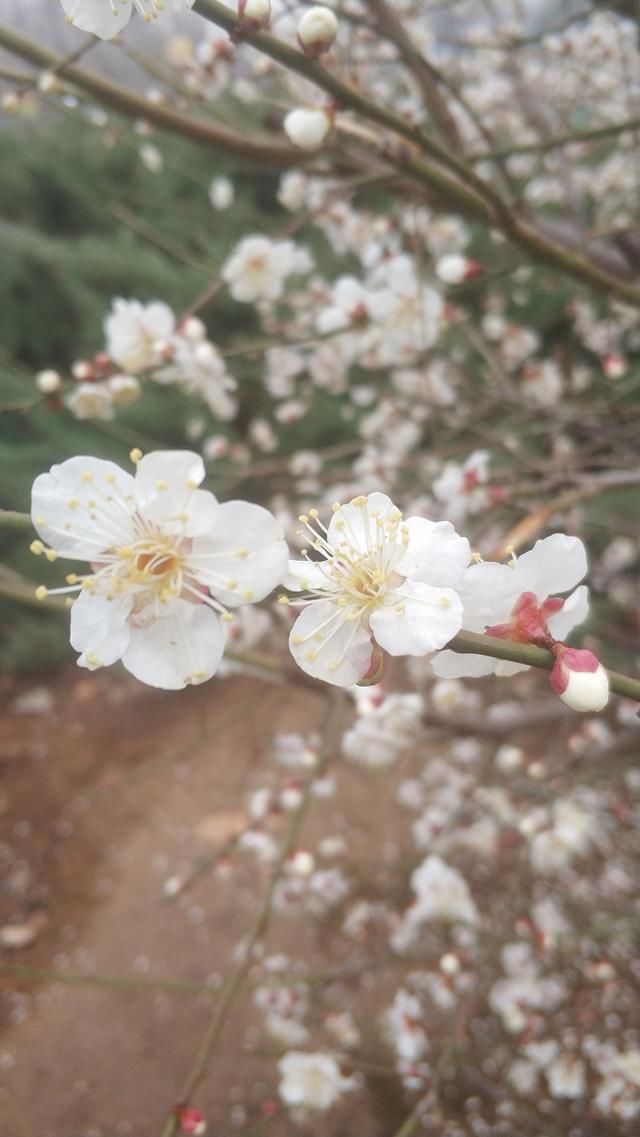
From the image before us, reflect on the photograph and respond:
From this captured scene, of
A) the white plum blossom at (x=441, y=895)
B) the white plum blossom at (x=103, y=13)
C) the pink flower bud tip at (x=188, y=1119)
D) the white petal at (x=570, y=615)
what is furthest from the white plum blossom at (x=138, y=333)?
the white plum blossom at (x=441, y=895)

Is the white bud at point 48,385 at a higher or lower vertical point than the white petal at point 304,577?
higher

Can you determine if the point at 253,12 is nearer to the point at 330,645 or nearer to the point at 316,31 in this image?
the point at 316,31

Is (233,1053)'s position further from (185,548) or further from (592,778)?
(185,548)

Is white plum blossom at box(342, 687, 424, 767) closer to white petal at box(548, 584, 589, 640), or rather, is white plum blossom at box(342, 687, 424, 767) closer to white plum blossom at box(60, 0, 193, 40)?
white petal at box(548, 584, 589, 640)

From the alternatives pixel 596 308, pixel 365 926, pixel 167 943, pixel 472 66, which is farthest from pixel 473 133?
pixel 167 943

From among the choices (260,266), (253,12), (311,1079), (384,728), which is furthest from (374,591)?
(311,1079)

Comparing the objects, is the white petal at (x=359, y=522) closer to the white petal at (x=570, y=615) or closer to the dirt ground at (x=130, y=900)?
the white petal at (x=570, y=615)
